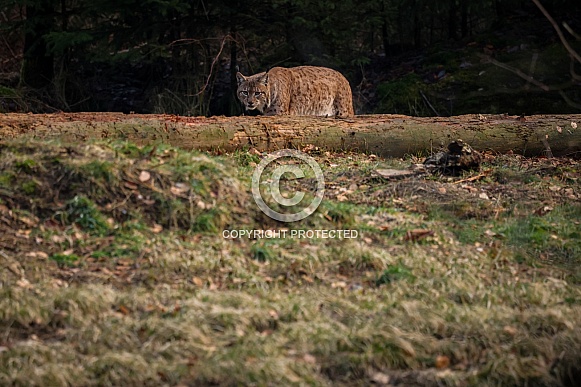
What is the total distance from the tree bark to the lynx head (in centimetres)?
137

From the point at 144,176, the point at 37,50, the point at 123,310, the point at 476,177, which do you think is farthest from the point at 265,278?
the point at 37,50

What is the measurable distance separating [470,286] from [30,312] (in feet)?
10.5

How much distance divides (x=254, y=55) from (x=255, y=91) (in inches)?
153

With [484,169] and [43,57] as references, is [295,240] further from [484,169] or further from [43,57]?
[43,57]

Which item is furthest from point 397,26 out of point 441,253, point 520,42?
point 441,253

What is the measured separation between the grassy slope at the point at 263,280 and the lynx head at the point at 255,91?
10.1 feet

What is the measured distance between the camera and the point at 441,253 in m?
6.86

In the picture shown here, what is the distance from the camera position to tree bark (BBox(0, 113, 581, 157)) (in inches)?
386

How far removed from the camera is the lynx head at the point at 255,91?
11743 mm

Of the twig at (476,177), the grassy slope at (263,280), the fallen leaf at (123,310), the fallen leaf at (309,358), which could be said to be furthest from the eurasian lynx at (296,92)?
the fallen leaf at (309,358)

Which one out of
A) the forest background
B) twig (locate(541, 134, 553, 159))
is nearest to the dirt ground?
twig (locate(541, 134, 553, 159))

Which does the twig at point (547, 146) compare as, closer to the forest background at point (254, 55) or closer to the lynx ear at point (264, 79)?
the forest background at point (254, 55)

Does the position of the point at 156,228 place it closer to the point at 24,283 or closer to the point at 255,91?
the point at 24,283
